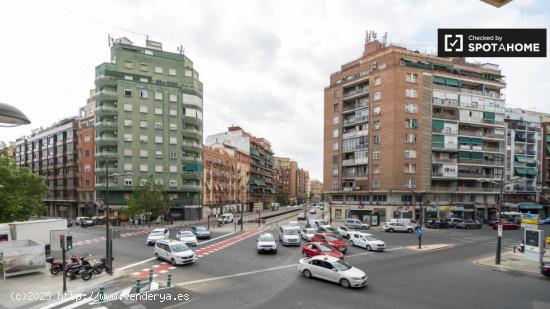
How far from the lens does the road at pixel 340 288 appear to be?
1478 cm

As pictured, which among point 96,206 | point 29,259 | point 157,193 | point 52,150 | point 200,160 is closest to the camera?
point 29,259

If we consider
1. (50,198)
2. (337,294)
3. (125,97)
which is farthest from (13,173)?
(50,198)

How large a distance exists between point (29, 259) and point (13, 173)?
19.6 meters

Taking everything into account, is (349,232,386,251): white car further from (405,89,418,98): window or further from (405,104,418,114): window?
(405,89,418,98): window

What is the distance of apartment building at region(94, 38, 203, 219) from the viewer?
62.1 m

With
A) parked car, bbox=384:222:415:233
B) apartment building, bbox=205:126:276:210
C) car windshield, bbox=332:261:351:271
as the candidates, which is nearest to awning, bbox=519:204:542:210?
parked car, bbox=384:222:415:233

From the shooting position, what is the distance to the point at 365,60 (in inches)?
2621

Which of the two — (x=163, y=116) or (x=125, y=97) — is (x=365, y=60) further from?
(x=125, y=97)

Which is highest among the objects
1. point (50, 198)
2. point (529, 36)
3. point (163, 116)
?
point (163, 116)

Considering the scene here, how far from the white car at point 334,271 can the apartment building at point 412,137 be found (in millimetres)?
40120

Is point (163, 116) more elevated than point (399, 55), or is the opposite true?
point (399, 55)

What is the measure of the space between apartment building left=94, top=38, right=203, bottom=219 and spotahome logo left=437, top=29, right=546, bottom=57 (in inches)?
2386

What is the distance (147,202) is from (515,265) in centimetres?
4802

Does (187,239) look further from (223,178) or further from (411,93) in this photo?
(223,178)
